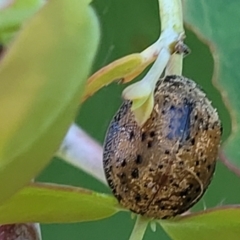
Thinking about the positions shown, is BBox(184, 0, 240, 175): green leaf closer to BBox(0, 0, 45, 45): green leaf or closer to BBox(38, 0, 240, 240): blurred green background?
BBox(38, 0, 240, 240): blurred green background

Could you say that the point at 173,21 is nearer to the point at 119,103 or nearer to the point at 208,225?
the point at 208,225

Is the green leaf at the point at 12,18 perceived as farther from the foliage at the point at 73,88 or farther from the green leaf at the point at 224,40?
the green leaf at the point at 224,40

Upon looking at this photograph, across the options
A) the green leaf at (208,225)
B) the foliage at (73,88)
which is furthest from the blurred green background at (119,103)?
the green leaf at (208,225)

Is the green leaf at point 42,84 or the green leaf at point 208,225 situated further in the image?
the green leaf at point 208,225

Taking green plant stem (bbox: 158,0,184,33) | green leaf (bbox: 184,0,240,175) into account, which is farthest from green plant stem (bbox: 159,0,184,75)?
green leaf (bbox: 184,0,240,175)

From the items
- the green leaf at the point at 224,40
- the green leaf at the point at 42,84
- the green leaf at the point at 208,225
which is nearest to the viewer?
the green leaf at the point at 42,84

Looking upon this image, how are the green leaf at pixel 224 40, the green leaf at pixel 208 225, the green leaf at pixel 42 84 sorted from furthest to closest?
1. the green leaf at pixel 224 40
2. the green leaf at pixel 208 225
3. the green leaf at pixel 42 84

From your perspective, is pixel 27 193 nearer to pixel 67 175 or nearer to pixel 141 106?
pixel 141 106
